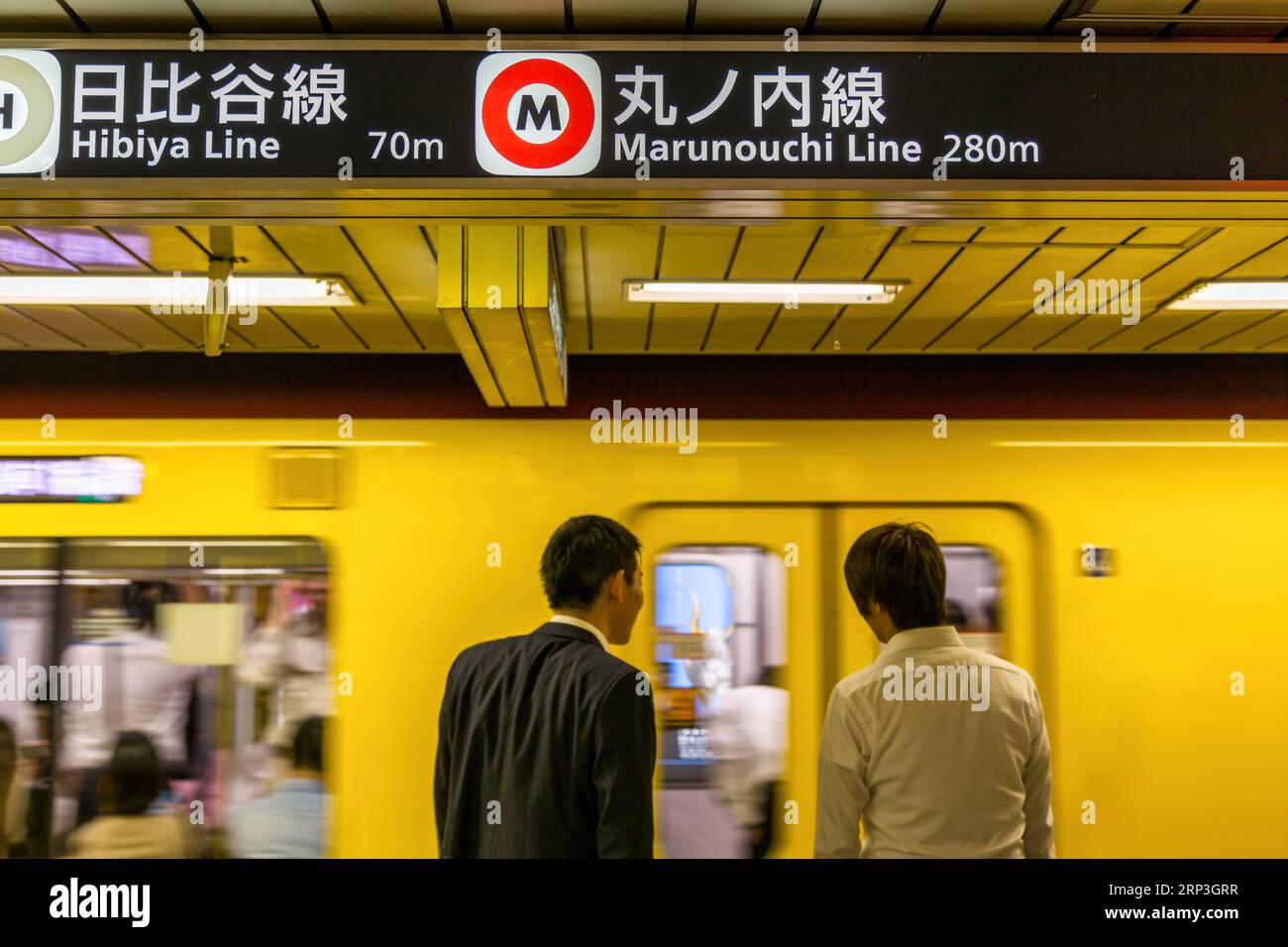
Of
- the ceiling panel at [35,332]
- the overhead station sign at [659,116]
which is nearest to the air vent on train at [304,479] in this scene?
the ceiling panel at [35,332]

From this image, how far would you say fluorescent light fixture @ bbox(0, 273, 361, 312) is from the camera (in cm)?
341

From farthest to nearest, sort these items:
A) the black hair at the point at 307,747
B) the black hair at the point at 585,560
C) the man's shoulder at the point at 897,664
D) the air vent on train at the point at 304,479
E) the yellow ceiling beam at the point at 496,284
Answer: the air vent on train at the point at 304,479 → the black hair at the point at 307,747 → the yellow ceiling beam at the point at 496,284 → the black hair at the point at 585,560 → the man's shoulder at the point at 897,664

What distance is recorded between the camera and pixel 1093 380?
372 cm

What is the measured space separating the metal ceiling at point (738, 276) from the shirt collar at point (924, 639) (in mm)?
891

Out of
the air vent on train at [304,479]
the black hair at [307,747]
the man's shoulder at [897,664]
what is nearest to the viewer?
the man's shoulder at [897,664]

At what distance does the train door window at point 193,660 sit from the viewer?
340 cm

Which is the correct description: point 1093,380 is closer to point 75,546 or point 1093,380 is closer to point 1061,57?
point 1061,57

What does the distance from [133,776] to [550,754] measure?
2.14 meters

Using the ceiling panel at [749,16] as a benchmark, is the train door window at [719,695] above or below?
below

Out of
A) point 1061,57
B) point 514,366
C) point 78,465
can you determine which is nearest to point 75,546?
point 78,465

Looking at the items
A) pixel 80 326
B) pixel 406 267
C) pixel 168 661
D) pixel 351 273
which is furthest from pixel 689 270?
pixel 80 326

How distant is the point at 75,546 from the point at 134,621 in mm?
338

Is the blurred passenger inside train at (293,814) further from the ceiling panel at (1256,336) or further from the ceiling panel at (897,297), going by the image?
the ceiling panel at (1256,336)

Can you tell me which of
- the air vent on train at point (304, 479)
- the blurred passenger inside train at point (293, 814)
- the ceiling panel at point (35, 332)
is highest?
the ceiling panel at point (35, 332)
